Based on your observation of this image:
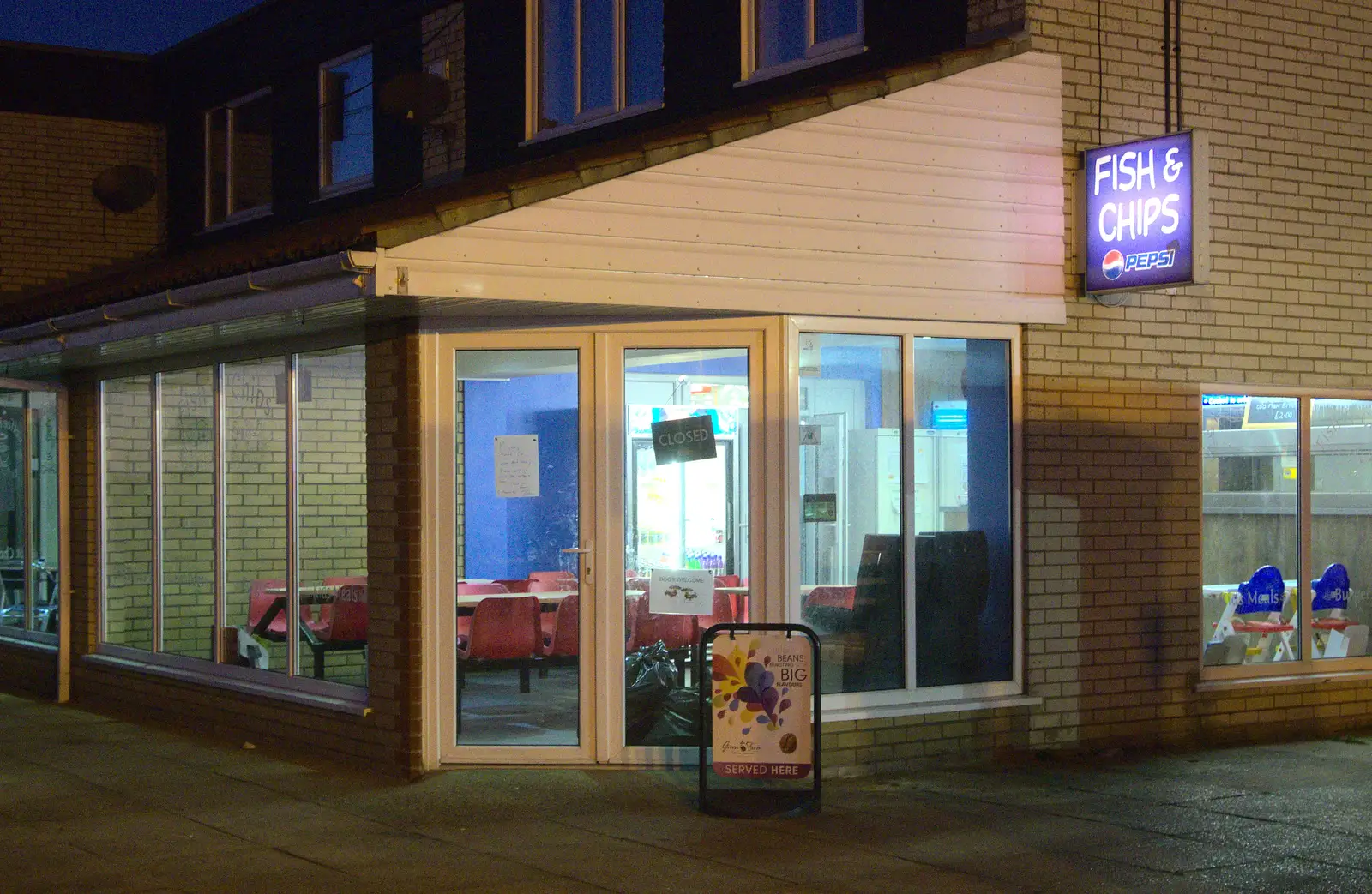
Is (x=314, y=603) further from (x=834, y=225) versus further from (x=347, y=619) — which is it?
(x=834, y=225)

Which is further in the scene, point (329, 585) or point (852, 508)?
point (329, 585)

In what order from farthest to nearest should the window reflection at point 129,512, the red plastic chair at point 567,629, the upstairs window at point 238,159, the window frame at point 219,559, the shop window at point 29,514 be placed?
the upstairs window at point 238,159 < the shop window at point 29,514 < the window reflection at point 129,512 < the window frame at point 219,559 < the red plastic chair at point 567,629

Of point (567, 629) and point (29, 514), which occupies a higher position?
point (29, 514)

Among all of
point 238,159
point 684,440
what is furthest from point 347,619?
point 238,159

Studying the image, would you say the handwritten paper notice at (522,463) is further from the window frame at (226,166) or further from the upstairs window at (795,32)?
the window frame at (226,166)

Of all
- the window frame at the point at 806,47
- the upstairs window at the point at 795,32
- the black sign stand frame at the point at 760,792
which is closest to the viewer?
the black sign stand frame at the point at 760,792

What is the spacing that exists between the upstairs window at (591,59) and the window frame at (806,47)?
96 centimetres

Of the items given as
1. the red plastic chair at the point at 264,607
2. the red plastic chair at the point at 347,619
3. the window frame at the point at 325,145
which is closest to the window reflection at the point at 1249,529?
the red plastic chair at the point at 347,619

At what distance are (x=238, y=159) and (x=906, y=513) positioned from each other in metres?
10.8

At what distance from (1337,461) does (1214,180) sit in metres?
2.29

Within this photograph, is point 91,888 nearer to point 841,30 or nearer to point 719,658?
point 719,658

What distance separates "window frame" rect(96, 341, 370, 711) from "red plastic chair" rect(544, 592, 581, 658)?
120 centimetres

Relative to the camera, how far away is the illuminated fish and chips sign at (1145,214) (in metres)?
8.83

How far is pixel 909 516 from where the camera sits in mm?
9164
